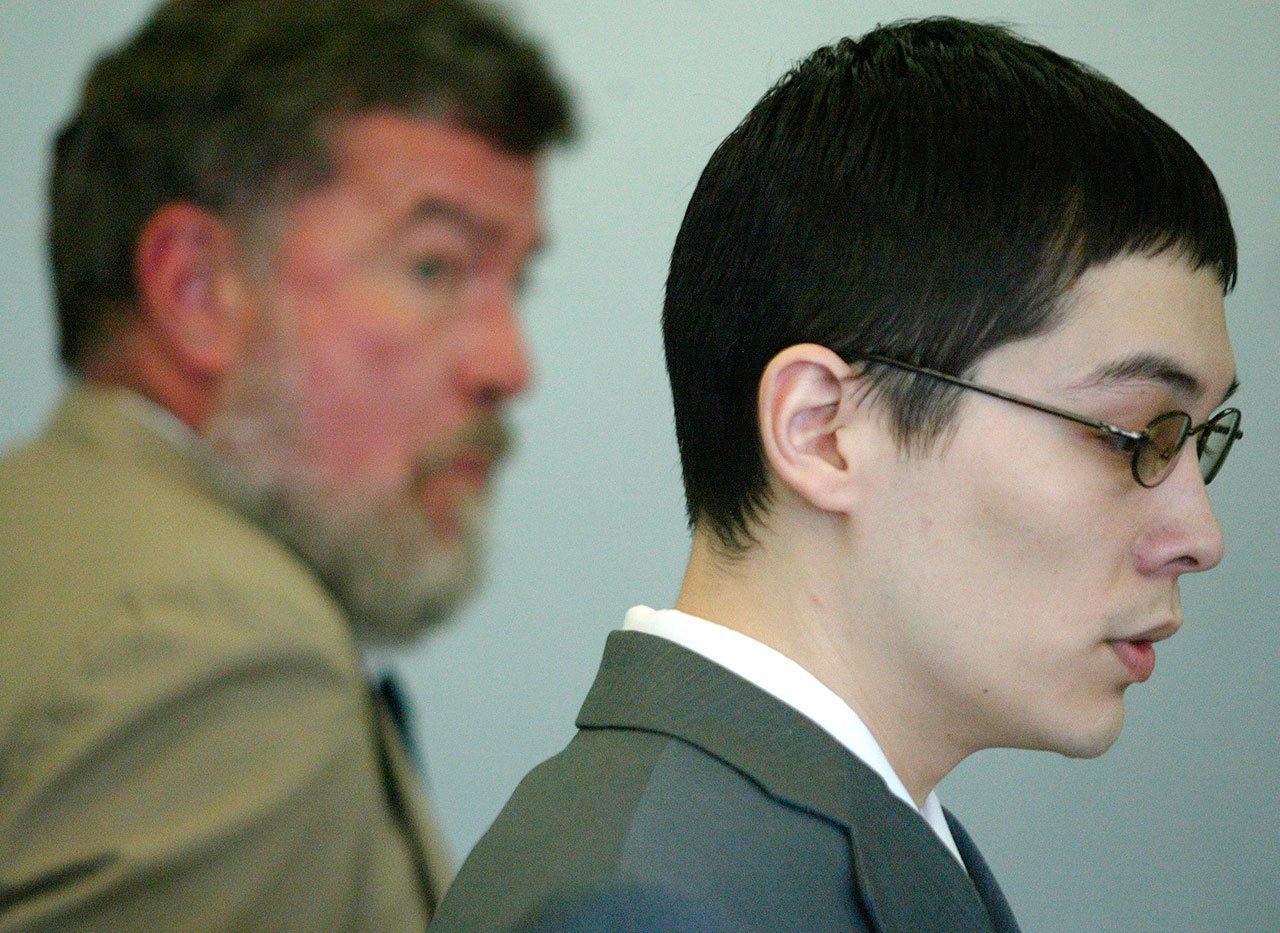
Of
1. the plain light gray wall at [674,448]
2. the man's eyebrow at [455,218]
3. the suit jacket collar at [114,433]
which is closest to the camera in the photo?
the suit jacket collar at [114,433]

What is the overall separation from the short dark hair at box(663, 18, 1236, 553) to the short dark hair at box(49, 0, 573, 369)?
53cm

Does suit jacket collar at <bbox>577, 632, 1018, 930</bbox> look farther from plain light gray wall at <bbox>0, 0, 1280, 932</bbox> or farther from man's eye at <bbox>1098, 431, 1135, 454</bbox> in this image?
plain light gray wall at <bbox>0, 0, 1280, 932</bbox>

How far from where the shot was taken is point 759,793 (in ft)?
2.41

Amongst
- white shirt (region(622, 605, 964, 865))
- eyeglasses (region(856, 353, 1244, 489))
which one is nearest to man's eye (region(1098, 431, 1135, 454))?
eyeglasses (region(856, 353, 1244, 489))

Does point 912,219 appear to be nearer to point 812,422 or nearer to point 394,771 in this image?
point 812,422

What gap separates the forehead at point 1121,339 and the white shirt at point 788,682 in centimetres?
22

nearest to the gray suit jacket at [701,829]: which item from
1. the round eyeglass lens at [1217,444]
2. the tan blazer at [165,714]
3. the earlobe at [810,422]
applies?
the earlobe at [810,422]

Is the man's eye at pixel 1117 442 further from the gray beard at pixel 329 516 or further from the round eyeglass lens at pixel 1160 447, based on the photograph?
the gray beard at pixel 329 516

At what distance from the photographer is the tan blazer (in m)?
1.11

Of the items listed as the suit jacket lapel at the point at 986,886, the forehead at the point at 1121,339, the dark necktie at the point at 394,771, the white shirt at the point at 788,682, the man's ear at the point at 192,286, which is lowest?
the dark necktie at the point at 394,771

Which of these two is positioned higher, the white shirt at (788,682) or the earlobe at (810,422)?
the earlobe at (810,422)

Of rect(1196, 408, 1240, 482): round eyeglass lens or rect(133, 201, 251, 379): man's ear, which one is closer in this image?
rect(1196, 408, 1240, 482): round eyeglass lens

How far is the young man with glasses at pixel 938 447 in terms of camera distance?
2.61 feet

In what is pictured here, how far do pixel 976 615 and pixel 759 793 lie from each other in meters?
0.18
